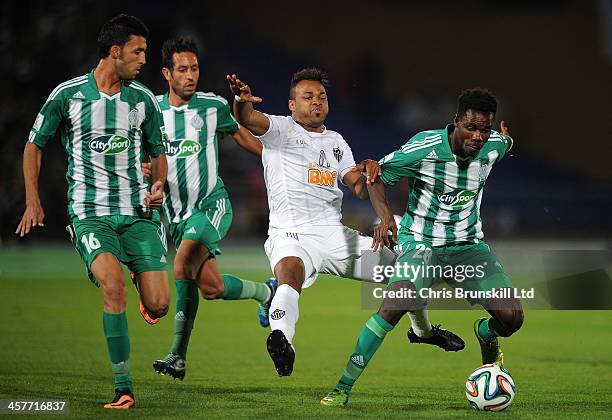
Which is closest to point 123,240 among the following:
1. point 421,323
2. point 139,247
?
point 139,247

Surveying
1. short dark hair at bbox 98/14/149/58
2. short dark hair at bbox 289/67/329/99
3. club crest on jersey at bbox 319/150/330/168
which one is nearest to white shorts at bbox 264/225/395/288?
club crest on jersey at bbox 319/150/330/168

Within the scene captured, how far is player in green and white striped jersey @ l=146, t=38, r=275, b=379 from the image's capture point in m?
7.98

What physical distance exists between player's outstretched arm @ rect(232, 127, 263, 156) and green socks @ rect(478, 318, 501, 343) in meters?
2.16

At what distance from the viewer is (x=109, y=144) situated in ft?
21.4

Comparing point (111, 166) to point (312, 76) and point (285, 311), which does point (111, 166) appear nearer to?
point (285, 311)

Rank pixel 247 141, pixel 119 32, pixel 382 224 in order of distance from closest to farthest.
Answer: pixel 119 32
pixel 382 224
pixel 247 141

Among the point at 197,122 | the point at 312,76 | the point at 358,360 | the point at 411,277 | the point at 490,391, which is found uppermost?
the point at 312,76

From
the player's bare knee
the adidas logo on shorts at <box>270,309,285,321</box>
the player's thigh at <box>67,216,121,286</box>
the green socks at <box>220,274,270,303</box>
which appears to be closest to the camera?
Answer: the player's bare knee

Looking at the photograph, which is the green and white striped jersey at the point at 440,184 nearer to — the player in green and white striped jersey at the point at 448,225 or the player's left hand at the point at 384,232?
the player in green and white striped jersey at the point at 448,225

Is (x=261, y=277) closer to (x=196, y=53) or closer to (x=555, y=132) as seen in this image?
(x=196, y=53)

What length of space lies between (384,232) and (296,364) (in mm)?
2443

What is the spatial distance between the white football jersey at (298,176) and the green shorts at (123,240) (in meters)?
1.07

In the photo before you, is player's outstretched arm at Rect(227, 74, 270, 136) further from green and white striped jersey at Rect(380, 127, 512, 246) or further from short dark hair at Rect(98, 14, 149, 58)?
green and white striped jersey at Rect(380, 127, 512, 246)

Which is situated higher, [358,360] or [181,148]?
[181,148]
